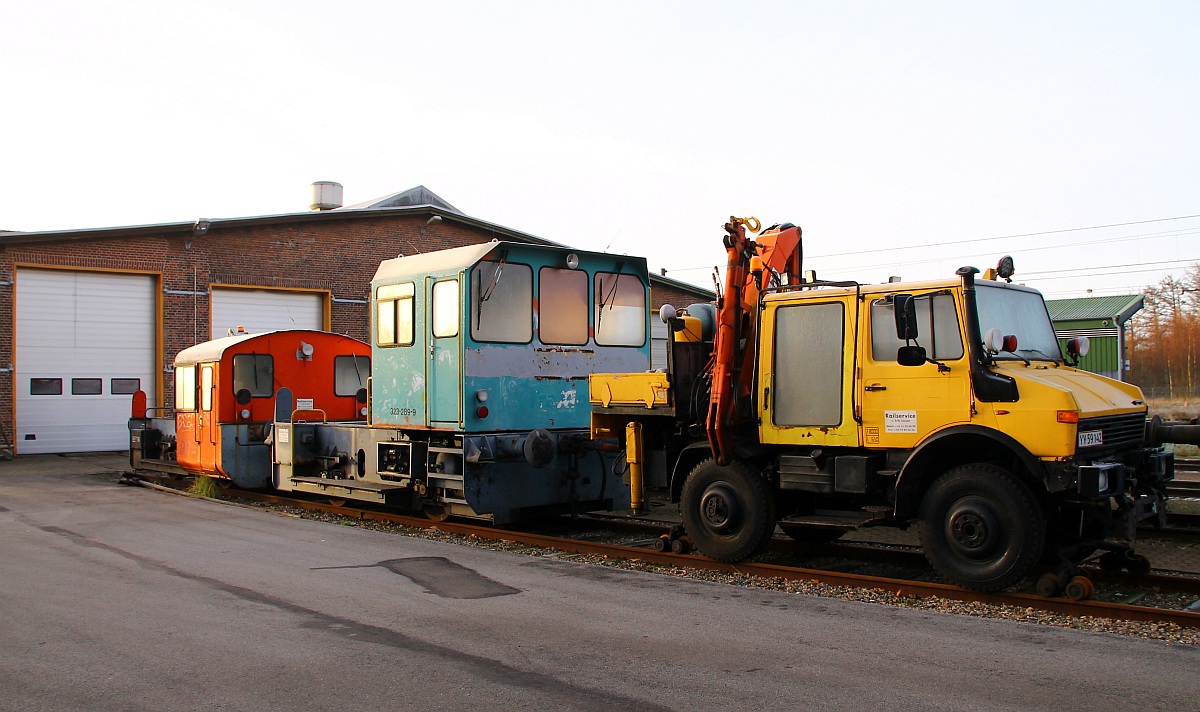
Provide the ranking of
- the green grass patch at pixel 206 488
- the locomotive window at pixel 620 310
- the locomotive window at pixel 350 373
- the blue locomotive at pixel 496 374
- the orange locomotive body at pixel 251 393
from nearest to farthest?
the blue locomotive at pixel 496 374 → the locomotive window at pixel 620 310 → the orange locomotive body at pixel 251 393 → the green grass patch at pixel 206 488 → the locomotive window at pixel 350 373

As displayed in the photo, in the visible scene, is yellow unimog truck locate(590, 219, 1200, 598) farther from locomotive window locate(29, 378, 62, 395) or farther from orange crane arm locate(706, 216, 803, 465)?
locomotive window locate(29, 378, 62, 395)

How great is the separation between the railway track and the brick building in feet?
48.1

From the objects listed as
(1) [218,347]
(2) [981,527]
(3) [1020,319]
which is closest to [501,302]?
(3) [1020,319]

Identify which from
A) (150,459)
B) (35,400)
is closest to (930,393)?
(150,459)

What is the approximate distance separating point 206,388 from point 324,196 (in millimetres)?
17534

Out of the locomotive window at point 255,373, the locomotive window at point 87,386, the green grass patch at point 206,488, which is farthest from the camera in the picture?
the locomotive window at point 87,386

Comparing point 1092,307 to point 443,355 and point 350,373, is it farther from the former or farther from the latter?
point 443,355

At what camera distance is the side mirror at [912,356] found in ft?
25.6

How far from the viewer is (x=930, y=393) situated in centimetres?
784

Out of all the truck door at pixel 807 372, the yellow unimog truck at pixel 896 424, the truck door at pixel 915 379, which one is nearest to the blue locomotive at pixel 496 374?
the yellow unimog truck at pixel 896 424

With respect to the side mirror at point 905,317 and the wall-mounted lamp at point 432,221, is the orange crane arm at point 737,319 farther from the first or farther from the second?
the wall-mounted lamp at point 432,221

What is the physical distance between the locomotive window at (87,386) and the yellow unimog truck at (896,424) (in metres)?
19.0

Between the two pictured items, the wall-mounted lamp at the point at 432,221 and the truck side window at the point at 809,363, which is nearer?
the truck side window at the point at 809,363

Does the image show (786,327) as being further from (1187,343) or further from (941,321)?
(1187,343)
